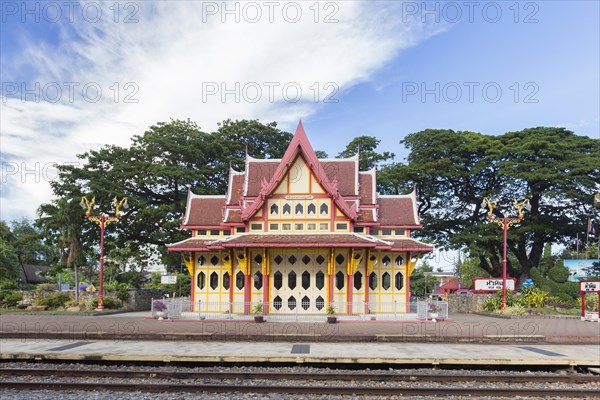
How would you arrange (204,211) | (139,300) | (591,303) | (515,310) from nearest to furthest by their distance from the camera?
1. (515,310)
2. (591,303)
3. (204,211)
4. (139,300)

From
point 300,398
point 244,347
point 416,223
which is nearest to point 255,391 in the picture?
point 300,398

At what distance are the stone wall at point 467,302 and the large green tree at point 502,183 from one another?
18.1 ft

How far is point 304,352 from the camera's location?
14.7 metres

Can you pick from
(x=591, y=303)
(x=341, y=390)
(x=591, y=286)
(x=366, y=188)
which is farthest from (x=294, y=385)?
(x=591, y=303)

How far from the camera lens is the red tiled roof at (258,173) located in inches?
1297

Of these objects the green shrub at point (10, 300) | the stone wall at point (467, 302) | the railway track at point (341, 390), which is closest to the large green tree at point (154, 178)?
the green shrub at point (10, 300)

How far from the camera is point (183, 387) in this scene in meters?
10.9

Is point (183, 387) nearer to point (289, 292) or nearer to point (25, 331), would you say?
point (25, 331)

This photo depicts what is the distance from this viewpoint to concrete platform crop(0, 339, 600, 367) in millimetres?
13469

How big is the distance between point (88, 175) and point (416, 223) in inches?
1077

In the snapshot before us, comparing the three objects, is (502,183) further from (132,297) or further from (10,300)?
(10,300)

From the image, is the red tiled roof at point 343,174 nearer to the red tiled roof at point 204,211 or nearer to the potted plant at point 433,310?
the red tiled roof at point 204,211

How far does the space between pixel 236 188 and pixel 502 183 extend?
79.2 ft

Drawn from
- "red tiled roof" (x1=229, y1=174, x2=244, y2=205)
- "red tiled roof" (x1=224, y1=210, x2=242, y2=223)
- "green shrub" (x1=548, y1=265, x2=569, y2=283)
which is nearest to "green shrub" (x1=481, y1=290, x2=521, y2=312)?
"green shrub" (x1=548, y1=265, x2=569, y2=283)
